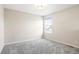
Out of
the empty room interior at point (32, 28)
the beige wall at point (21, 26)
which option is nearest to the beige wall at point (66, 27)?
the empty room interior at point (32, 28)

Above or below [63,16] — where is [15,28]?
below

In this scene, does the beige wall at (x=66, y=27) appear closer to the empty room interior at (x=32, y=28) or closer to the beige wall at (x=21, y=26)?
the empty room interior at (x=32, y=28)

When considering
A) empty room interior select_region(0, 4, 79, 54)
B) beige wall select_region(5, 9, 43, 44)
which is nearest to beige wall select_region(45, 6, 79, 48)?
empty room interior select_region(0, 4, 79, 54)

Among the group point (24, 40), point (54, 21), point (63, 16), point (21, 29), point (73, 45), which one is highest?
point (63, 16)

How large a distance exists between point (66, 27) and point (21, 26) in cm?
194

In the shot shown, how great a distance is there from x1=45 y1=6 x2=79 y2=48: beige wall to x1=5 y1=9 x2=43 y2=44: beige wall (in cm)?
68

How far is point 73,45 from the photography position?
3.09m

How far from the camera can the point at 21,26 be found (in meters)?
3.14

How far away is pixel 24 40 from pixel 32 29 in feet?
1.83

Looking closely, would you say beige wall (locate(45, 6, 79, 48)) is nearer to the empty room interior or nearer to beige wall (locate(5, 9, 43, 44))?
the empty room interior

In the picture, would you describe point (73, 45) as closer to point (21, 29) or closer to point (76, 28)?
point (76, 28)

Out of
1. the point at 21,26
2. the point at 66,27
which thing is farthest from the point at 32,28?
the point at 66,27

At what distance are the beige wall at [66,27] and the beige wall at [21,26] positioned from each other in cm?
68
